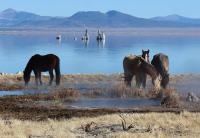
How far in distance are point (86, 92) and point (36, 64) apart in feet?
17.2

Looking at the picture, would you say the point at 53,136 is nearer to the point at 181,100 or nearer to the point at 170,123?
the point at 170,123

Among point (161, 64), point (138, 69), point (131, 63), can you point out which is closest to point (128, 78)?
point (131, 63)

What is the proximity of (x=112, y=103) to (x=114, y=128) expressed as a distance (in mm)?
7971

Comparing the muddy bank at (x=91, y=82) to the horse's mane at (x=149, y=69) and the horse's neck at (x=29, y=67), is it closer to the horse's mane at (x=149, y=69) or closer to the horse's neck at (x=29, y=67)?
the horse's neck at (x=29, y=67)

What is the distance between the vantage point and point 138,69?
26.4 meters

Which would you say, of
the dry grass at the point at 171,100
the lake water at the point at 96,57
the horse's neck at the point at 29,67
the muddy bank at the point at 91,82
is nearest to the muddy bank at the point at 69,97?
the muddy bank at the point at 91,82

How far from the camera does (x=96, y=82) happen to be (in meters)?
31.4

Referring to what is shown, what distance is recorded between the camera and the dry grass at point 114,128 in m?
13.1

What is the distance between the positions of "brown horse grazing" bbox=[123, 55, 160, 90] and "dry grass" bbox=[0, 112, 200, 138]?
8.44 m

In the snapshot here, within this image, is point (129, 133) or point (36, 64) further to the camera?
point (36, 64)

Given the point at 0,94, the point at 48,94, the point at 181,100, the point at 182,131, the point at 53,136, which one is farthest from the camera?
the point at 0,94

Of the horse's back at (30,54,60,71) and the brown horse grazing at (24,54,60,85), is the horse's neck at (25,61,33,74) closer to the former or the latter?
the brown horse grazing at (24,54,60,85)

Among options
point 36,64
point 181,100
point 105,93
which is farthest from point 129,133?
point 36,64

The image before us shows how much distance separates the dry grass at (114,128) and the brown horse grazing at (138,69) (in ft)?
27.7
